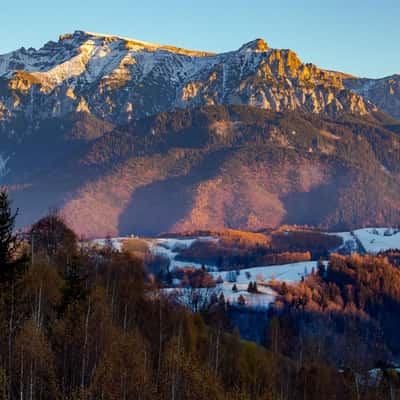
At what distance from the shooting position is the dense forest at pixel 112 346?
78.7 meters

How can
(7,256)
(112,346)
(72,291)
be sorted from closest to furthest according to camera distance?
(112,346)
(7,256)
(72,291)

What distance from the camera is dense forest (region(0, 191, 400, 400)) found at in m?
78.7

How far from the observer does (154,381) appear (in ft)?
295

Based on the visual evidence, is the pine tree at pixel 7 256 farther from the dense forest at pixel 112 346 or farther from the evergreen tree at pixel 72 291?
the evergreen tree at pixel 72 291

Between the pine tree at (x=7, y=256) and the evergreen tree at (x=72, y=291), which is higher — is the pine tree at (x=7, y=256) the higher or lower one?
the higher one

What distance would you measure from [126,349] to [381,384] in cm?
4607

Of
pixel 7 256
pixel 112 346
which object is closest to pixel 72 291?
pixel 7 256

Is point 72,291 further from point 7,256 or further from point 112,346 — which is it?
point 112,346

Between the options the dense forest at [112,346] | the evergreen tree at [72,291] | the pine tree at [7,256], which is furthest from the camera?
the evergreen tree at [72,291]

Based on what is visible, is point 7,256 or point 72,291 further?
point 72,291

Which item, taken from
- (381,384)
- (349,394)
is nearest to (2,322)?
(349,394)

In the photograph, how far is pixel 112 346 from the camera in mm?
86562

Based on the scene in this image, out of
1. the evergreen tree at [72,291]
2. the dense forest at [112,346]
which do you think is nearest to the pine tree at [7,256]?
the dense forest at [112,346]

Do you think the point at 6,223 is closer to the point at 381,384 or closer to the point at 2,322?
the point at 2,322
